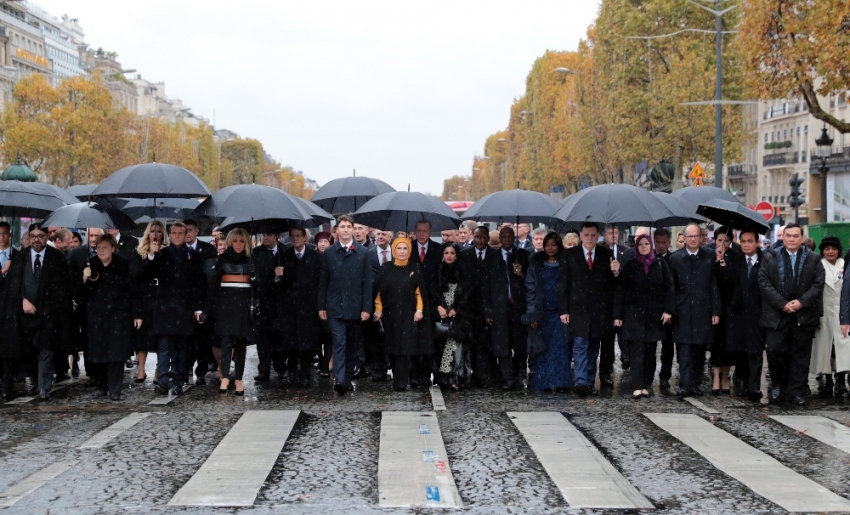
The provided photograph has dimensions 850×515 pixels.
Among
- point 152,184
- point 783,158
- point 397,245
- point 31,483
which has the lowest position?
point 31,483

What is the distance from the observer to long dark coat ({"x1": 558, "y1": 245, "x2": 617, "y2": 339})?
13.7 m

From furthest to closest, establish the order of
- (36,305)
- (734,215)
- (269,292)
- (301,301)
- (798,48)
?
(798,48) < (269,292) < (301,301) < (734,215) < (36,305)

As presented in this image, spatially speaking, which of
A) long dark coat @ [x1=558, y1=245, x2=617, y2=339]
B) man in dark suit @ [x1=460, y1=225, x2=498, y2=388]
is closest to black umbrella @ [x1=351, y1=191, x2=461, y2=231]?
man in dark suit @ [x1=460, y1=225, x2=498, y2=388]

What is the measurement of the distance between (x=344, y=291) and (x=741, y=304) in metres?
4.42

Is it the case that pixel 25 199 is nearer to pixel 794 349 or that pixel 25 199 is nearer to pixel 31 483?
pixel 31 483

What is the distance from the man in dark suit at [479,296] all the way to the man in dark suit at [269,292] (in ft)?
7.18

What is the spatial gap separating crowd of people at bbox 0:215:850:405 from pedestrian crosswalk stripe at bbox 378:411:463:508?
2.30m

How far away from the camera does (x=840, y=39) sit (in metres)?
19.9

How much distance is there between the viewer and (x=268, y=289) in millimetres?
14672

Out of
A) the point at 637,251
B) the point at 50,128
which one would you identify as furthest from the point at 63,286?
the point at 50,128

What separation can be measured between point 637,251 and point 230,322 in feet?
15.0

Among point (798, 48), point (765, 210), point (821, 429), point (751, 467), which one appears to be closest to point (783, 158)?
point (765, 210)

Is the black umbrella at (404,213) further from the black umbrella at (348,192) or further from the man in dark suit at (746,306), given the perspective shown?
the black umbrella at (348,192)

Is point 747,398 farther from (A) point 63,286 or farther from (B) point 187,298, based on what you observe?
(A) point 63,286
